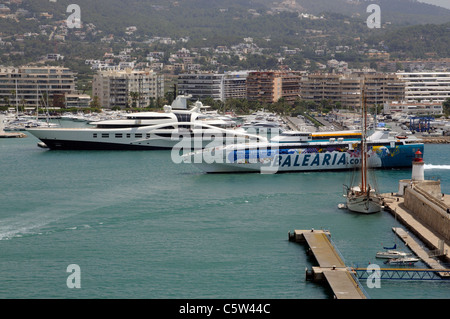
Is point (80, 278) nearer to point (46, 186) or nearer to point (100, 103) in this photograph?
point (46, 186)

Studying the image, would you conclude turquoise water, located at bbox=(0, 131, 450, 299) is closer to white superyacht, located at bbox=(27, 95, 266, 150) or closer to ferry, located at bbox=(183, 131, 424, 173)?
ferry, located at bbox=(183, 131, 424, 173)

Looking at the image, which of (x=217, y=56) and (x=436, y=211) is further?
(x=217, y=56)

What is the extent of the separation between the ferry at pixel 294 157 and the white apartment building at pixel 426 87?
5392 centimetres

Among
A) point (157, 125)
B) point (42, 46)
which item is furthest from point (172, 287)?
point (42, 46)

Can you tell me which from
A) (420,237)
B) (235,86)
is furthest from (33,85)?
(420,237)

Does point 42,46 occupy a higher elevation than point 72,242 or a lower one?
higher

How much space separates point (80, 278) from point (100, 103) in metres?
72.8

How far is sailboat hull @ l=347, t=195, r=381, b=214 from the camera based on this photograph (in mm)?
23141

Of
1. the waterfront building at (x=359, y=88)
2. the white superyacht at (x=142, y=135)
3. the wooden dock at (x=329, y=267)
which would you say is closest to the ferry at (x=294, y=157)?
the white superyacht at (x=142, y=135)

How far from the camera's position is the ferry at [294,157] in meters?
32.5

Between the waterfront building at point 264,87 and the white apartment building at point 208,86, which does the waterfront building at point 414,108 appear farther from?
the white apartment building at point 208,86

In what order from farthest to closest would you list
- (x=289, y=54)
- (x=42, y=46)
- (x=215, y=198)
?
(x=289, y=54) < (x=42, y=46) < (x=215, y=198)

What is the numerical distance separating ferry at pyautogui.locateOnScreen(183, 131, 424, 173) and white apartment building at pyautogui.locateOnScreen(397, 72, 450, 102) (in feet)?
177

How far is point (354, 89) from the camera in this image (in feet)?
278
